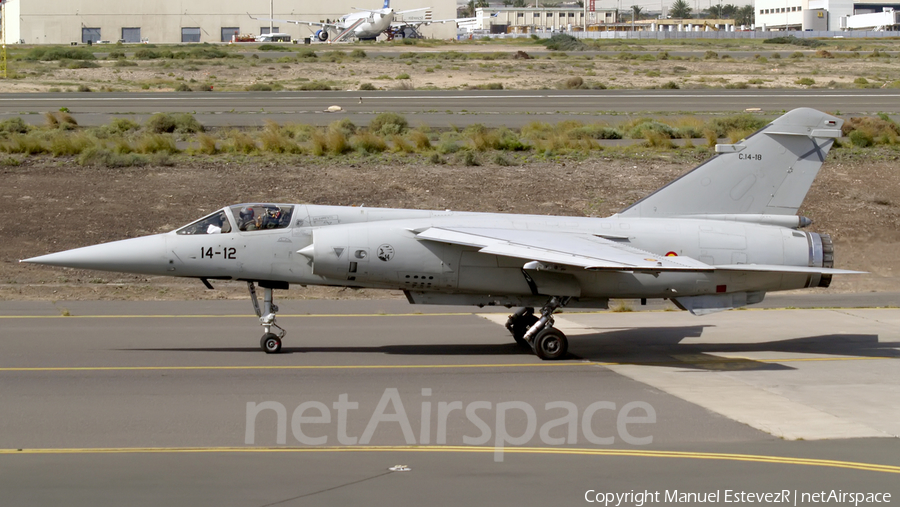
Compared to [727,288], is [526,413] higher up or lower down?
lower down

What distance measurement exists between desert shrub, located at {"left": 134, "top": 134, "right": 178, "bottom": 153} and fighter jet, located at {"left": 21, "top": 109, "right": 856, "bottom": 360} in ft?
60.8

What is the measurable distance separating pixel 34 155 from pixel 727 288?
25.3 metres

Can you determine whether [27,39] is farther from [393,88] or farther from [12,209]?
[12,209]

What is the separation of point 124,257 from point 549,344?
6818 millimetres

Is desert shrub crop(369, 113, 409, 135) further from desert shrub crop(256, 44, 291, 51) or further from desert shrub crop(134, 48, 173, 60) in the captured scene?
desert shrub crop(256, 44, 291, 51)

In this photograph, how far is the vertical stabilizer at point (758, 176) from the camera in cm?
1564

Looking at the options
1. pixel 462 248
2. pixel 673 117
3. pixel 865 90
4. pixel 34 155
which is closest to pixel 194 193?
pixel 34 155

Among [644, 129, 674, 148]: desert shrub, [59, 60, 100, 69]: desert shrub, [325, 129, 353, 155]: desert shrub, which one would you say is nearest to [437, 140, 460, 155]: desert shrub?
[325, 129, 353, 155]: desert shrub

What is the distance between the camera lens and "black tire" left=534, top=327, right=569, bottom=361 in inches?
571

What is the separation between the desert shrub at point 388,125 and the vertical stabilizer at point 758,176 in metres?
22.4

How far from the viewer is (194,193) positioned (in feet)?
91.5

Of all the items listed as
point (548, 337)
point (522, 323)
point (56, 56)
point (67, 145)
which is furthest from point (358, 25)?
point (548, 337)

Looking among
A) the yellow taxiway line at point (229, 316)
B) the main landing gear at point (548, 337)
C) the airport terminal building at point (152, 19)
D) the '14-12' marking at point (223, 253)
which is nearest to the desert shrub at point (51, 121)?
the yellow taxiway line at point (229, 316)

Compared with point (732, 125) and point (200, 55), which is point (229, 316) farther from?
point (200, 55)
